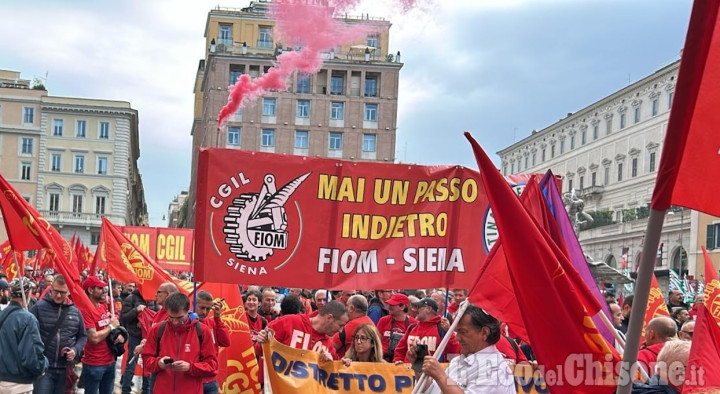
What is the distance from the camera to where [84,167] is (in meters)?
89.6

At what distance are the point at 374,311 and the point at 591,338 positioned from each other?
711cm

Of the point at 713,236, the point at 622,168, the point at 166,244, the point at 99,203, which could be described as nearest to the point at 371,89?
the point at 622,168

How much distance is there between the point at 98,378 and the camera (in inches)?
406

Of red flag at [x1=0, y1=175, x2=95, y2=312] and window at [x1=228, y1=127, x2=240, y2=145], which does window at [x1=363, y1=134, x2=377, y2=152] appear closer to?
window at [x1=228, y1=127, x2=240, y2=145]

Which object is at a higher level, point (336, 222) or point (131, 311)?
point (336, 222)

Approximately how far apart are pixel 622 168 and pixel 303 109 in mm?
33715

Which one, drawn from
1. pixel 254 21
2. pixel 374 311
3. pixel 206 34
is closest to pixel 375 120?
pixel 254 21

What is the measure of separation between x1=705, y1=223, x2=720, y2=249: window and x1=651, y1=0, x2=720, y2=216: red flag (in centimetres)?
6252

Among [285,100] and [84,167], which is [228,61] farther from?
[84,167]

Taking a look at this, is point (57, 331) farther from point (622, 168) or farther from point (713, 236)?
point (622, 168)

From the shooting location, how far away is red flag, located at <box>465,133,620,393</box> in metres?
4.32

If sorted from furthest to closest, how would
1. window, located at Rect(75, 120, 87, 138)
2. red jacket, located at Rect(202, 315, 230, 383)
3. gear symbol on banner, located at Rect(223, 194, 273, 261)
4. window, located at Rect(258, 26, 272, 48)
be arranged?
1. window, located at Rect(75, 120, 87, 138)
2. window, located at Rect(258, 26, 272, 48)
3. red jacket, located at Rect(202, 315, 230, 383)
4. gear symbol on banner, located at Rect(223, 194, 273, 261)

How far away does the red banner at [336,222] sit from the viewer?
8344 mm

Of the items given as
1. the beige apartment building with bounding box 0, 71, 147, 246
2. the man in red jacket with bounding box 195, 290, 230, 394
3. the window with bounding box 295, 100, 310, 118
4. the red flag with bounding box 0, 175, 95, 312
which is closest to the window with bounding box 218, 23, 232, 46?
the window with bounding box 295, 100, 310, 118
